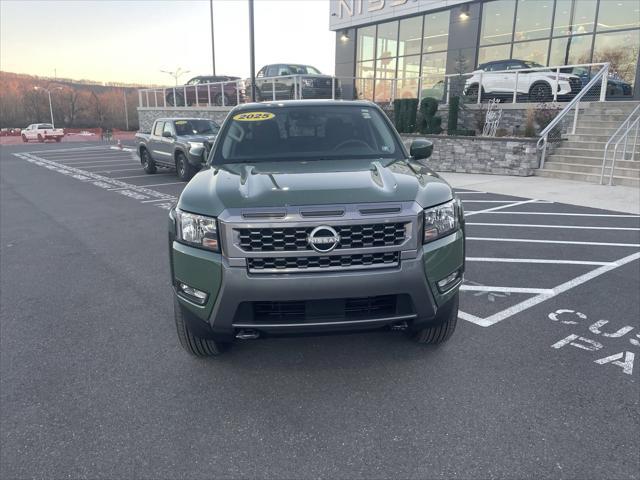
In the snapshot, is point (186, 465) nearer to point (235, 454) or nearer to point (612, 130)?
point (235, 454)

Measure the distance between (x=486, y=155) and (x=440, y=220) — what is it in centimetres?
1233

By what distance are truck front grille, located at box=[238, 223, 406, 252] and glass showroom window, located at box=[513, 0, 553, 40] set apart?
20.8 m

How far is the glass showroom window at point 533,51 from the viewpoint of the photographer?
19.7m

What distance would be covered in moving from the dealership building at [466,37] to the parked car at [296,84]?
1.95m

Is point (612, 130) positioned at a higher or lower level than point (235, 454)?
higher

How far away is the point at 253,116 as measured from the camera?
4445 millimetres

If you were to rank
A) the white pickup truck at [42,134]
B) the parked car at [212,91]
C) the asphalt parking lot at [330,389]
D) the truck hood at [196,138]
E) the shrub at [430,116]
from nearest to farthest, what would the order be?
the asphalt parking lot at [330,389], the truck hood at [196,138], the shrub at [430,116], the parked car at [212,91], the white pickup truck at [42,134]

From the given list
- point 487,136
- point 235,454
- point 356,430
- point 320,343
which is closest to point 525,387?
point 356,430

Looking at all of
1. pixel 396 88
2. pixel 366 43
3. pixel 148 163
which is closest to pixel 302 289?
pixel 148 163

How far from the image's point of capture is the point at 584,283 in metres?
5.00

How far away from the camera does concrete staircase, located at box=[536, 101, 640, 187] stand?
39.1 feet

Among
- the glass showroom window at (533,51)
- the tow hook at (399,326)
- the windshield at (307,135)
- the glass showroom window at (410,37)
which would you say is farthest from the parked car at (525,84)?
the tow hook at (399,326)

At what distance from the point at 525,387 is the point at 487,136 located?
12.7 meters

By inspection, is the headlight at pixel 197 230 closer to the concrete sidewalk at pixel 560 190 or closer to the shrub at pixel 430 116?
the concrete sidewalk at pixel 560 190
